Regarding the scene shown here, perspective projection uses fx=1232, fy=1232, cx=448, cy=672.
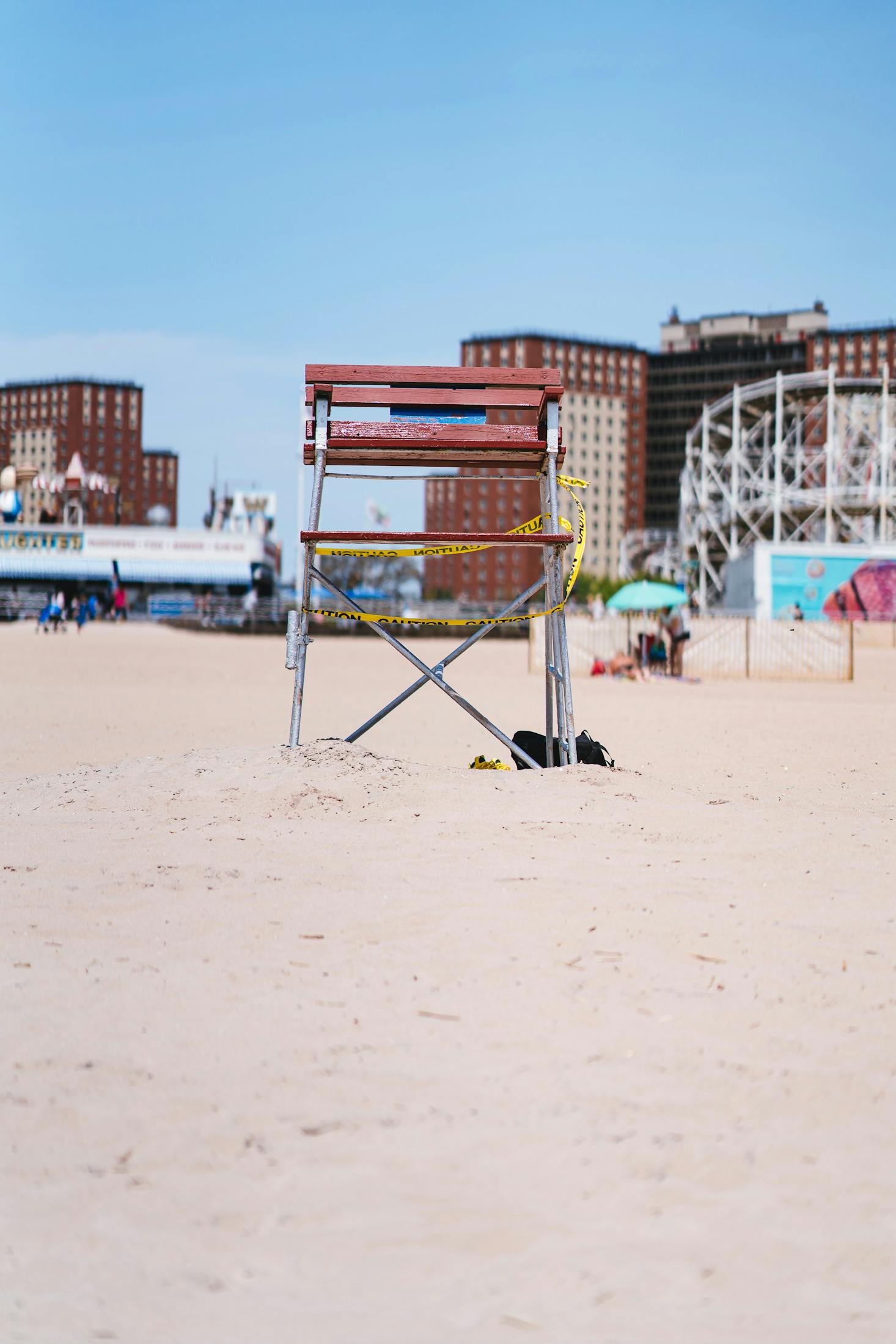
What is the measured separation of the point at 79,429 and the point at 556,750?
544 ft

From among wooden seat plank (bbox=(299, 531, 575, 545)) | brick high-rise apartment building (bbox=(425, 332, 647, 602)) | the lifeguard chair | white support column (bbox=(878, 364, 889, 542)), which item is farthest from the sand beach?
brick high-rise apartment building (bbox=(425, 332, 647, 602))

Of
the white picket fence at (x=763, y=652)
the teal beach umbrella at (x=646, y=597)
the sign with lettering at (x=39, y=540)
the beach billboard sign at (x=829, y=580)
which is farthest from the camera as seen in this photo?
the sign with lettering at (x=39, y=540)

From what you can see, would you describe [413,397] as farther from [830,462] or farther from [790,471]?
[790,471]

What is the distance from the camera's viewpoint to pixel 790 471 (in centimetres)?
7769

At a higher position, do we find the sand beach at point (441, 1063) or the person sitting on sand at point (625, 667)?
the person sitting on sand at point (625, 667)

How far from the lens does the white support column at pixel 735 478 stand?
240 ft

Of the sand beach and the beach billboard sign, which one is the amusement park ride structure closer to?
the beach billboard sign

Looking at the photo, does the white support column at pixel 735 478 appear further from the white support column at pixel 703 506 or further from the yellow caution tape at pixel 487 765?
the yellow caution tape at pixel 487 765

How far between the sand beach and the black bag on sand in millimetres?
720

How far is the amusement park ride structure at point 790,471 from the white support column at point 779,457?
0.23 feet

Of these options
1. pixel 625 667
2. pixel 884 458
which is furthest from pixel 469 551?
pixel 884 458

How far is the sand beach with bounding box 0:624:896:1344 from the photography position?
1.99 m

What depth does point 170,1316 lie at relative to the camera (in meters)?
1.92

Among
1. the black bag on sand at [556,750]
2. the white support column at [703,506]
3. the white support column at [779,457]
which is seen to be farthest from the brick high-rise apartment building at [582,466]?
the black bag on sand at [556,750]
